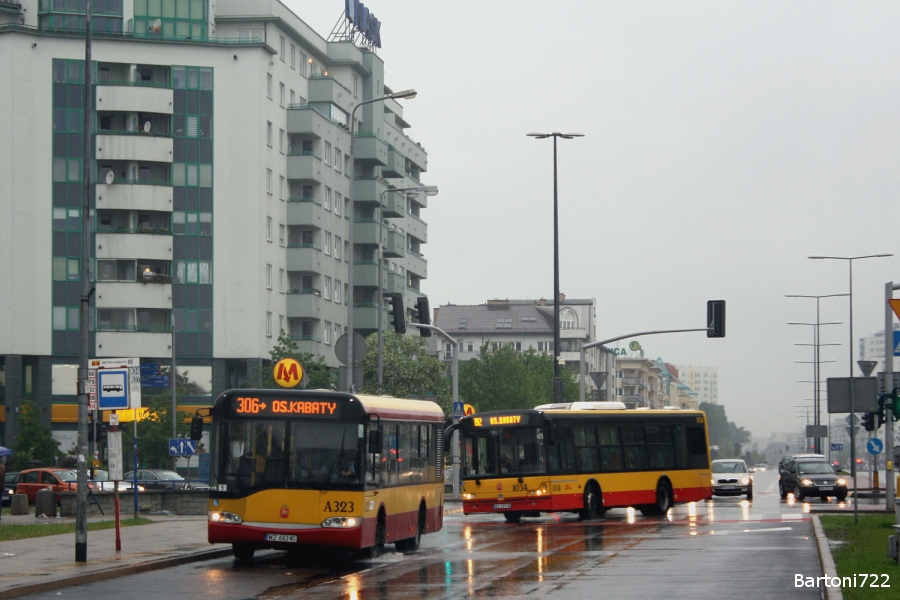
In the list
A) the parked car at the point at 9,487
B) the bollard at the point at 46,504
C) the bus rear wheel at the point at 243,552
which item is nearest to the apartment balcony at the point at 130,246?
the parked car at the point at 9,487

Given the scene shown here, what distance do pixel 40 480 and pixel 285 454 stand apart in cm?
2905

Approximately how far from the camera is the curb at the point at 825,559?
46.4ft

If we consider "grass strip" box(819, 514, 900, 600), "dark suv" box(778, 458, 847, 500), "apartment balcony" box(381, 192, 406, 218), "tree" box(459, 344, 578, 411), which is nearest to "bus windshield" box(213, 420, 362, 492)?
"grass strip" box(819, 514, 900, 600)

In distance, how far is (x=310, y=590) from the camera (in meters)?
16.6

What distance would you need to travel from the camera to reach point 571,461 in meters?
33.1

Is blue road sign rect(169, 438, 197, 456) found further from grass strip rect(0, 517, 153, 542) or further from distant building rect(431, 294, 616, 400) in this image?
distant building rect(431, 294, 616, 400)

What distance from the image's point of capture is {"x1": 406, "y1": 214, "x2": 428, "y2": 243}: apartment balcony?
355 feet

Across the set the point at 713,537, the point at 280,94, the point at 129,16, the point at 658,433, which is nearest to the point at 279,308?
the point at 280,94

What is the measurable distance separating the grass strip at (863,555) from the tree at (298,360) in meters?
43.1

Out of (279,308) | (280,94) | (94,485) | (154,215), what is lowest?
(94,485)

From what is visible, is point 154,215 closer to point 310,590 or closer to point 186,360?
point 186,360

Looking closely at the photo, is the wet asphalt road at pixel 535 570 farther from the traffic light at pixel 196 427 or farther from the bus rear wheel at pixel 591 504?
the bus rear wheel at pixel 591 504

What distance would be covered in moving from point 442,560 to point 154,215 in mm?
60334

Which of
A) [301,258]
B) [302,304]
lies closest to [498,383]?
[302,304]
